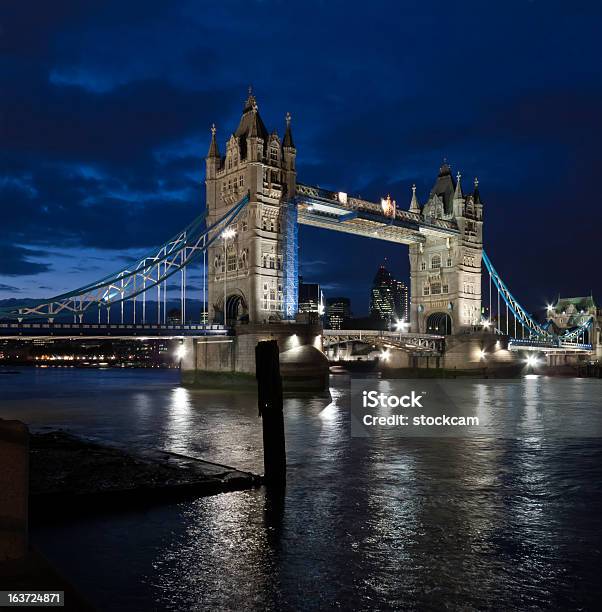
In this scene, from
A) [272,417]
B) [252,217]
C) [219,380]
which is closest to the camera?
[272,417]

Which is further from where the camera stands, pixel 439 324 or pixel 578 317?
pixel 578 317

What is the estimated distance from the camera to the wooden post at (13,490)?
16.6 ft

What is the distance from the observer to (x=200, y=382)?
172ft

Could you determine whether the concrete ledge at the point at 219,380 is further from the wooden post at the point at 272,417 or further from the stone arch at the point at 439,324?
the stone arch at the point at 439,324

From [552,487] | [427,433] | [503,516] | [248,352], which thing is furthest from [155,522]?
[248,352]

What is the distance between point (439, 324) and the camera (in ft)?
261

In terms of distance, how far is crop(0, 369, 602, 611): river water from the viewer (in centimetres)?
862

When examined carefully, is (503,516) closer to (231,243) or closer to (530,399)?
(530,399)

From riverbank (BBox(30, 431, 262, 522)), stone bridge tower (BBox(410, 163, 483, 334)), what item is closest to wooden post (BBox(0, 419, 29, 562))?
riverbank (BBox(30, 431, 262, 522))

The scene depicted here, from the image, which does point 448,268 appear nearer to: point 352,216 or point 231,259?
point 352,216

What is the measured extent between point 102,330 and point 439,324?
46.0 m

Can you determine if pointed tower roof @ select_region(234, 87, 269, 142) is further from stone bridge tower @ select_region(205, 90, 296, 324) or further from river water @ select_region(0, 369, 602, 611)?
river water @ select_region(0, 369, 602, 611)

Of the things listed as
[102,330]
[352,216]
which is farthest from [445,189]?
[102,330]

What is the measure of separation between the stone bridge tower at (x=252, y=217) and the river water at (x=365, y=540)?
30594mm
